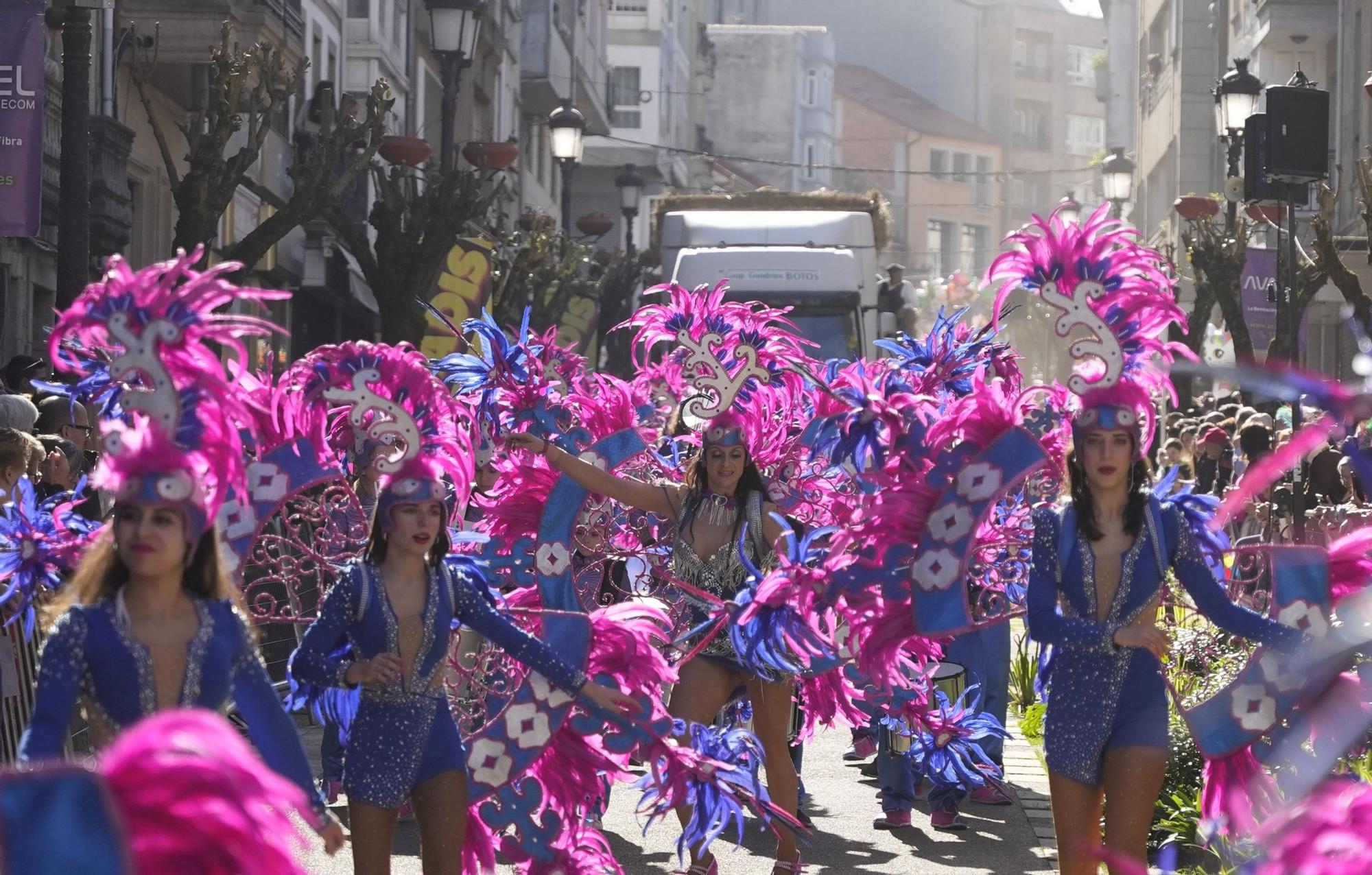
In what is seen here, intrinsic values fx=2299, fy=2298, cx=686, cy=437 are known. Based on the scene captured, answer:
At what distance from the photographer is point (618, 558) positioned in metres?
9.47

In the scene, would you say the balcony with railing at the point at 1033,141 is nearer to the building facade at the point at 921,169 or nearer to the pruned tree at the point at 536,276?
the building facade at the point at 921,169

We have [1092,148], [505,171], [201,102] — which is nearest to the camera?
[201,102]

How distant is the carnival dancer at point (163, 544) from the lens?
16.4 feet

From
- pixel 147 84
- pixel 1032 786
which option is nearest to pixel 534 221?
pixel 147 84

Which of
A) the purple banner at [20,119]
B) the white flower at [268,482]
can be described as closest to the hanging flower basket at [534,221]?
the purple banner at [20,119]

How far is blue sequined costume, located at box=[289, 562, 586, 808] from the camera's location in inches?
235

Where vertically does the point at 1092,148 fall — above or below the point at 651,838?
above

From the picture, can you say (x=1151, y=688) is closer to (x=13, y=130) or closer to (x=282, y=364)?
(x=13, y=130)

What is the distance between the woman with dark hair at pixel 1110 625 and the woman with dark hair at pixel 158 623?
84.3 inches

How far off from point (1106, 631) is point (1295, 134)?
348 inches

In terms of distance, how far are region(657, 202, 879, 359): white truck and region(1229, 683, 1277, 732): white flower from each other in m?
14.3

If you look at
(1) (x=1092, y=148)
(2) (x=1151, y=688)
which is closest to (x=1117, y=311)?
(2) (x=1151, y=688)

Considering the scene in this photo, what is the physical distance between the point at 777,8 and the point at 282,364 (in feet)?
244

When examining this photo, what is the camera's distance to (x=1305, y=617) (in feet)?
20.7
